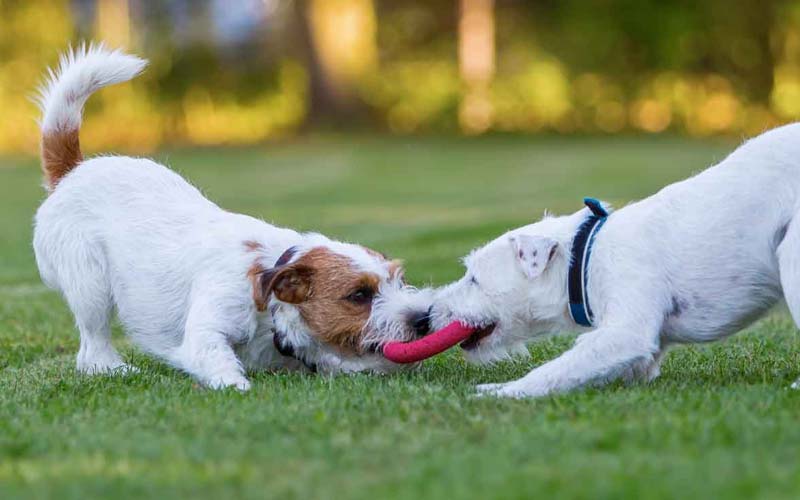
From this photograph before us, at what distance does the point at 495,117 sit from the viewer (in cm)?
3434

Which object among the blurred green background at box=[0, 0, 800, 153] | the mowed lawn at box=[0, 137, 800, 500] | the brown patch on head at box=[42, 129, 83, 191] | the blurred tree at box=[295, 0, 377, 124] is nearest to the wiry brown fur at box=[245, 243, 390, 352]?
the mowed lawn at box=[0, 137, 800, 500]

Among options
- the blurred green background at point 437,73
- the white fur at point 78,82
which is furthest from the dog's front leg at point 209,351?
the blurred green background at point 437,73

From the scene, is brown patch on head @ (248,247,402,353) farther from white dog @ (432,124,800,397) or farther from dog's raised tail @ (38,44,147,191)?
dog's raised tail @ (38,44,147,191)

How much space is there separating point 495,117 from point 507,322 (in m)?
28.8

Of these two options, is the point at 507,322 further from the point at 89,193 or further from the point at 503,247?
the point at 89,193

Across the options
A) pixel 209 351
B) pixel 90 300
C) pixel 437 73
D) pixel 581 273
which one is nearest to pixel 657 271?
pixel 581 273

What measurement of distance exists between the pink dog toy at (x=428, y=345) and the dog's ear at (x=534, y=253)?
0.42 m

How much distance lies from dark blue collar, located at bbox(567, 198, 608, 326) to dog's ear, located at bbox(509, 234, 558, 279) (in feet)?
0.33

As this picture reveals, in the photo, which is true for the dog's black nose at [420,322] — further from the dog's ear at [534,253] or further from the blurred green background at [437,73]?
the blurred green background at [437,73]

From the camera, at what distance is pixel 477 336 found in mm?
5930

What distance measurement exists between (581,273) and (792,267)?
0.96 meters

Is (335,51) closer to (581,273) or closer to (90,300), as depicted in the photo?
(90,300)

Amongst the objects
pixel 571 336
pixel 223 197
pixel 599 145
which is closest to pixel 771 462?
pixel 571 336

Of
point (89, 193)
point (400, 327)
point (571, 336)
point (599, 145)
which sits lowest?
point (599, 145)
